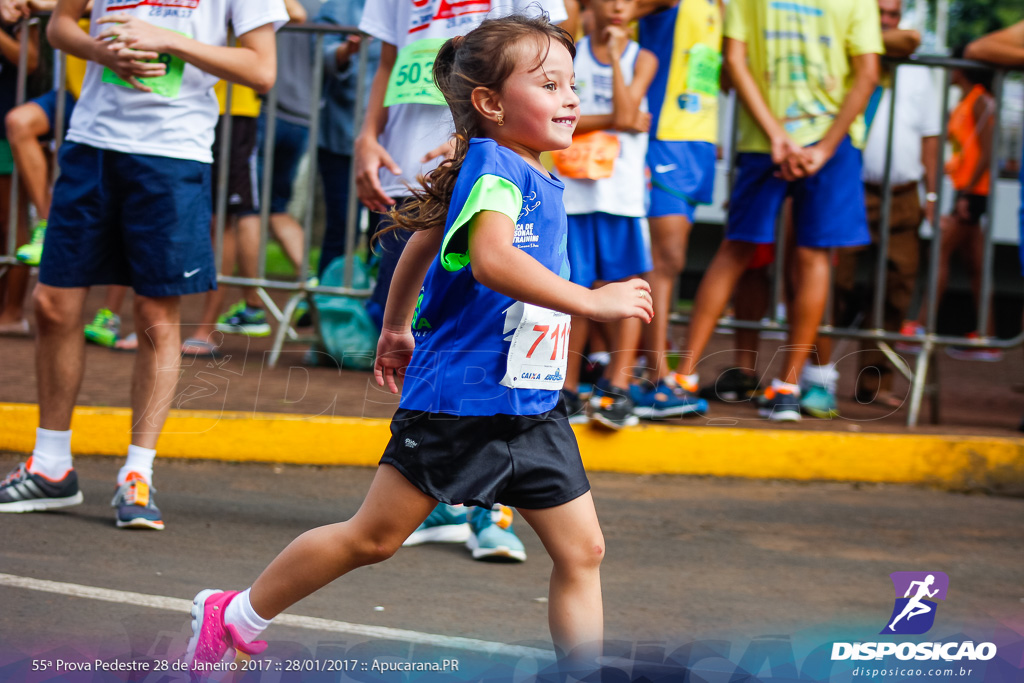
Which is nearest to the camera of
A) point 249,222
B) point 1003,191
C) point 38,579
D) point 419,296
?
point 419,296

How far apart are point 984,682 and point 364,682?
4.66 feet

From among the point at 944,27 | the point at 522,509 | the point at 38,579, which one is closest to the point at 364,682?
the point at 522,509

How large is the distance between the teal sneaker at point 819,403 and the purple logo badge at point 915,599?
1.87m

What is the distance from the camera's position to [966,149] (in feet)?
23.3

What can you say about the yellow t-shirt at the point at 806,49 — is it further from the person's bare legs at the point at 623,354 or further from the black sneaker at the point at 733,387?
the black sneaker at the point at 733,387

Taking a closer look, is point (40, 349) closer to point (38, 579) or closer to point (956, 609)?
point (38, 579)

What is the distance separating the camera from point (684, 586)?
339cm

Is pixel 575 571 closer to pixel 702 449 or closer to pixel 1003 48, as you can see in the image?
pixel 702 449

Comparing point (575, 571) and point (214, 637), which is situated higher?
point (575, 571)

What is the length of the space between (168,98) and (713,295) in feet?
8.92

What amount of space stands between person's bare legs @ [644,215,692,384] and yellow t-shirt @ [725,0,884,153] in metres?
0.63

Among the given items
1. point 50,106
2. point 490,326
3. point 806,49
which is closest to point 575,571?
point 490,326

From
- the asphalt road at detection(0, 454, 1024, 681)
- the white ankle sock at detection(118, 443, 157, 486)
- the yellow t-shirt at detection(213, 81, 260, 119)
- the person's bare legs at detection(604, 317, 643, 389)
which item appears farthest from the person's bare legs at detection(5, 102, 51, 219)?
the person's bare legs at detection(604, 317, 643, 389)

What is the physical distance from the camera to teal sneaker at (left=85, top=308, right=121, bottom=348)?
6273mm
